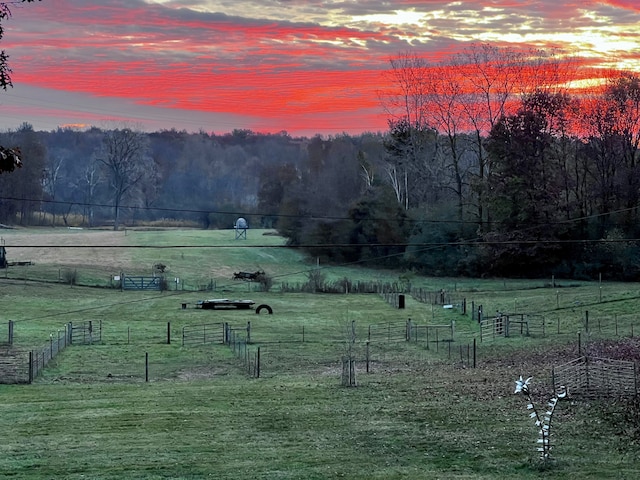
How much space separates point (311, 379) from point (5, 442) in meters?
14.0

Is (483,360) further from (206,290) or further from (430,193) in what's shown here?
(430,193)

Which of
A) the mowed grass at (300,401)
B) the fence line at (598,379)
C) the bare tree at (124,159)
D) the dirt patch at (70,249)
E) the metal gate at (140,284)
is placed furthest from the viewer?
the bare tree at (124,159)

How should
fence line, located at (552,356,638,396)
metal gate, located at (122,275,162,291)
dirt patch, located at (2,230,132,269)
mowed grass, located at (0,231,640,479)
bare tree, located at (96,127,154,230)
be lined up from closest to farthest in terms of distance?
mowed grass, located at (0,231,640,479) < fence line, located at (552,356,638,396) < metal gate, located at (122,275,162,291) < dirt patch, located at (2,230,132,269) < bare tree, located at (96,127,154,230)

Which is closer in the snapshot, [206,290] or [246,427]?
[246,427]

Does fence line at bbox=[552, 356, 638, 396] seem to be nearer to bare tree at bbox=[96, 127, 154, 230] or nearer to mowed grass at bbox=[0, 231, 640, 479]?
mowed grass at bbox=[0, 231, 640, 479]

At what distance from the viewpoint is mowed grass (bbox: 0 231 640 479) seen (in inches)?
800

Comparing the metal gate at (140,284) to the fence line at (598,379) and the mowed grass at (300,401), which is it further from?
the fence line at (598,379)

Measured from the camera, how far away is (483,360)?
3784 cm

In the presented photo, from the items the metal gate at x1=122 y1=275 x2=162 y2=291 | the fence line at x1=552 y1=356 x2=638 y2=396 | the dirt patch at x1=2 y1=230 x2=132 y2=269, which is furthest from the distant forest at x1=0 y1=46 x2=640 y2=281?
the fence line at x1=552 y1=356 x2=638 y2=396

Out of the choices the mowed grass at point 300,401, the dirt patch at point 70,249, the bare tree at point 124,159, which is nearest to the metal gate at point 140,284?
the dirt patch at point 70,249

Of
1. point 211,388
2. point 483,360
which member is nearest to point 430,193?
point 483,360

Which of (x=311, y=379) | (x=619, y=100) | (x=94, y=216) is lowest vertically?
(x=311, y=379)

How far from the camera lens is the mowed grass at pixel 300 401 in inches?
800

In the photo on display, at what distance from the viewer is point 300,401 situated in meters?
28.6
